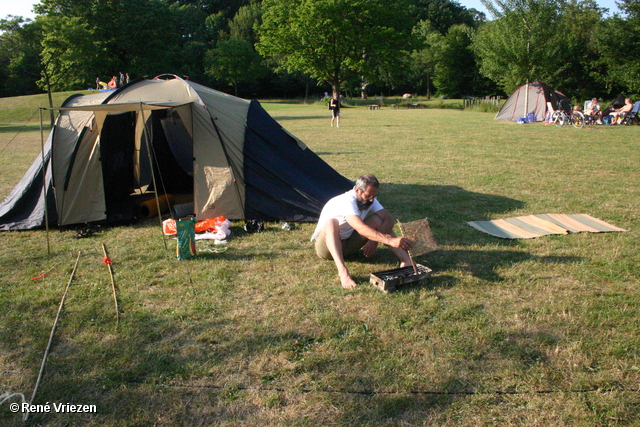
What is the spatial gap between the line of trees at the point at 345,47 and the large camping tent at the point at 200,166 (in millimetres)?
22652

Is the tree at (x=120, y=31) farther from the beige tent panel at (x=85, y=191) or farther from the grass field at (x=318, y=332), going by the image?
the grass field at (x=318, y=332)

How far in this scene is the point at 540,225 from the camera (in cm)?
579

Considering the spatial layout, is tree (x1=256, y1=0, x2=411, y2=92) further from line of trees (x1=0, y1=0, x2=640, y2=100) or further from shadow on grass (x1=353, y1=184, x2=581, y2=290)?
shadow on grass (x1=353, y1=184, x2=581, y2=290)

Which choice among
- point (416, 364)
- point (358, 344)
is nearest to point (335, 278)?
point (358, 344)

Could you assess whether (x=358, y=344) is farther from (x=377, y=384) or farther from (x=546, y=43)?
(x=546, y=43)

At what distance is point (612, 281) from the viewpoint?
4242 mm

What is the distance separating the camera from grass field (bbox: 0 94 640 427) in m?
2.65

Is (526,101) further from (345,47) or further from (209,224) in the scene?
(209,224)

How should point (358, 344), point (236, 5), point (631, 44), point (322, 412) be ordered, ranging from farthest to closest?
point (236, 5) < point (631, 44) < point (358, 344) < point (322, 412)

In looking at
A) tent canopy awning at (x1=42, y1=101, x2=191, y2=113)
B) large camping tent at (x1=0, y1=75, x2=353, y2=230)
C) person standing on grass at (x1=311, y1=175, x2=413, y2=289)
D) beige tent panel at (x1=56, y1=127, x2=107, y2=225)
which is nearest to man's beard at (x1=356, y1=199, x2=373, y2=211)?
person standing on grass at (x1=311, y1=175, x2=413, y2=289)

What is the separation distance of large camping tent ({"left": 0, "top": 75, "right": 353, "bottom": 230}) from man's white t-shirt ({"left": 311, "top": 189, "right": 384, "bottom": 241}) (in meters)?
1.61

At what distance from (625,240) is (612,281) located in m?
1.35

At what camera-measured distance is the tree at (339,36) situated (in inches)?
1496

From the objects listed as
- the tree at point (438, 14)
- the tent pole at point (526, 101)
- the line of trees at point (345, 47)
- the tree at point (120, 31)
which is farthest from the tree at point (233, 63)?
the tent pole at point (526, 101)
